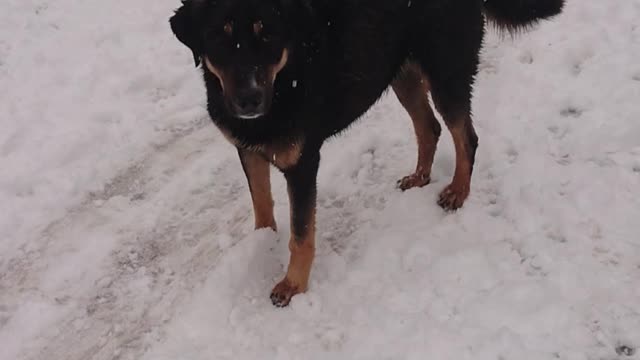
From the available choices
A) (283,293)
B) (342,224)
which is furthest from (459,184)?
(283,293)

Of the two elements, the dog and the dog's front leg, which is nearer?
the dog

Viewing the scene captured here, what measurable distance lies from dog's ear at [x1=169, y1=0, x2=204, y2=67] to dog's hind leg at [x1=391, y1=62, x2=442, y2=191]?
4.68ft

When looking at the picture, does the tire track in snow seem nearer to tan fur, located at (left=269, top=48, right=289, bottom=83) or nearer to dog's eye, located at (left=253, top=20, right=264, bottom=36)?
tan fur, located at (left=269, top=48, right=289, bottom=83)

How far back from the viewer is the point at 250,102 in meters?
2.87

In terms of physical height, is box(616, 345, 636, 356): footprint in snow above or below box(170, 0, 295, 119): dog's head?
below

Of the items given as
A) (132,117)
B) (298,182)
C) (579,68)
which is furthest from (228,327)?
(579,68)

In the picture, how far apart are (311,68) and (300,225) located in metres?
0.85

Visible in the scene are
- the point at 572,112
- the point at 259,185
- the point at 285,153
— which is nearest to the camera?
the point at 285,153

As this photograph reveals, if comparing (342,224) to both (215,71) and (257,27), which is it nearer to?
(215,71)

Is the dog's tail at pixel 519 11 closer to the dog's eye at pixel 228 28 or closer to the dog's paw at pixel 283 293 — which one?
the dog's eye at pixel 228 28

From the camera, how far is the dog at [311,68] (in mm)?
2920

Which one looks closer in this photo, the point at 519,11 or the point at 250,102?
the point at 250,102

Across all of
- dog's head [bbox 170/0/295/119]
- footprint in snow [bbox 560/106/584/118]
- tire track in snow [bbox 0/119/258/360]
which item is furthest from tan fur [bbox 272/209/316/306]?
footprint in snow [bbox 560/106/584/118]

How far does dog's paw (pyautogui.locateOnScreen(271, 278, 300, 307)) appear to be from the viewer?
3.57 meters
